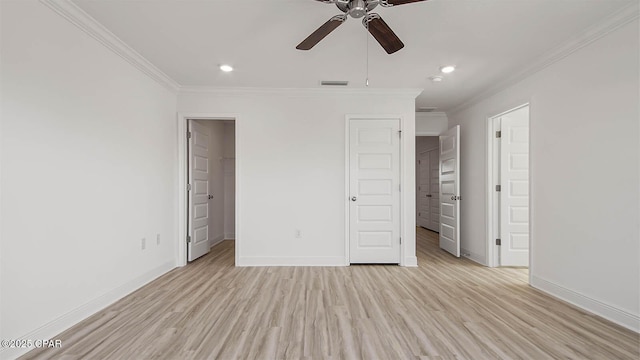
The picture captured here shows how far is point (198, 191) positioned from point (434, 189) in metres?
5.39

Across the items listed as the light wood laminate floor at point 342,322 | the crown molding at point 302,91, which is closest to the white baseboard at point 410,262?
the light wood laminate floor at point 342,322

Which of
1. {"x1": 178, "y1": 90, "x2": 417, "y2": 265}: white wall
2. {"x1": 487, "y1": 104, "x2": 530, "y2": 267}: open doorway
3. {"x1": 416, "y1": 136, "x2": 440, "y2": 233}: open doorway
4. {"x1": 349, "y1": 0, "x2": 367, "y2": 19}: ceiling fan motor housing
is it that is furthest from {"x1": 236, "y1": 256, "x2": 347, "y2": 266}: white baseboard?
{"x1": 416, "y1": 136, "x2": 440, "y2": 233}: open doorway

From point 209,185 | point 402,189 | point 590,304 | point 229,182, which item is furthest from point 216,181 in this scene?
point 590,304

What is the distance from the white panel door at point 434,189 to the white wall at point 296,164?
3200mm

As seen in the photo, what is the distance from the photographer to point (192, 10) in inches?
80.0

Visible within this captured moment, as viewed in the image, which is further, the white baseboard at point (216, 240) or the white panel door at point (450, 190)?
the white baseboard at point (216, 240)

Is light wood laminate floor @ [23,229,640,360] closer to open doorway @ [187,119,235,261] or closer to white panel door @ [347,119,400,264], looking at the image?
white panel door @ [347,119,400,264]

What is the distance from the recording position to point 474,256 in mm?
3967

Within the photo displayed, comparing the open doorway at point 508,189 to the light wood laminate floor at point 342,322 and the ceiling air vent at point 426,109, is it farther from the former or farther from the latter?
the ceiling air vent at point 426,109

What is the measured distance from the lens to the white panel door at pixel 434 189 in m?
6.48

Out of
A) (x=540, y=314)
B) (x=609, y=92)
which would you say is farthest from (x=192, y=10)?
(x=540, y=314)

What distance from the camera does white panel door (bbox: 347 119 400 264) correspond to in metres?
3.70

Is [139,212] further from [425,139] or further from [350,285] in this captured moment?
[425,139]

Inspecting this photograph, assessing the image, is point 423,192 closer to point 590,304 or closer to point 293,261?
point 293,261
